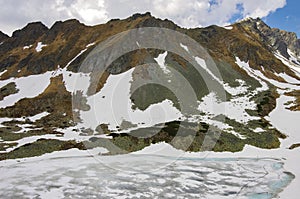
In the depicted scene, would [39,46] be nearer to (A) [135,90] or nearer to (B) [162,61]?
(B) [162,61]

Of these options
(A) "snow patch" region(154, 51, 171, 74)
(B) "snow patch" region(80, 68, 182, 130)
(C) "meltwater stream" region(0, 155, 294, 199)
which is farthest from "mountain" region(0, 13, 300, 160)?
(C) "meltwater stream" region(0, 155, 294, 199)

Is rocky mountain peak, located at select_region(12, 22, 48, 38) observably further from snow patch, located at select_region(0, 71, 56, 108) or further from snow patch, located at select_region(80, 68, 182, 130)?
snow patch, located at select_region(80, 68, 182, 130)

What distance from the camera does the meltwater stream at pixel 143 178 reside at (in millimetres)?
27438

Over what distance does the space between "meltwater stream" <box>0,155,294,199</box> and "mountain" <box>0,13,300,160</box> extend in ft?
22.9

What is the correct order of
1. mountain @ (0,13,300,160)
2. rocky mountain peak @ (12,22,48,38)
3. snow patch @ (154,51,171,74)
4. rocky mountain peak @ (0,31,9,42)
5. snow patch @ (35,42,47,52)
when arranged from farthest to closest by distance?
rocky mountain peak @ (0,31,9,42) → rocky mountain peak @ (12,22,48,38) → snow patch @ (35,42,47,52) → snow patch @ (154,51,171,74) → mountain @ (0,13,300,160)

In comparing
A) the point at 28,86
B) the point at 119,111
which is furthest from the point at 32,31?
the point at 119,111

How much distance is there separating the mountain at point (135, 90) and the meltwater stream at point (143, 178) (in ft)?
22.9

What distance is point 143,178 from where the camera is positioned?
32.4 meters

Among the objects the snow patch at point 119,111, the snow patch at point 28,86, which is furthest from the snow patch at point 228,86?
the snow patch at point 28,86

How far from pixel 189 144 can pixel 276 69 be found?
83610mm

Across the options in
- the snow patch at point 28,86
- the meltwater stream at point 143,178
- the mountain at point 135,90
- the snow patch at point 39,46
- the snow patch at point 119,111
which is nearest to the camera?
the meltwater stream at point 143,178

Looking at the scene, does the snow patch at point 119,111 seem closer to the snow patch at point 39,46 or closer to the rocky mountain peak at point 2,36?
the snow patch at point 39,46

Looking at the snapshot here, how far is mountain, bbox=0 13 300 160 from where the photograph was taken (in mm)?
51250

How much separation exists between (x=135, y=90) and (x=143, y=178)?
44.4m
